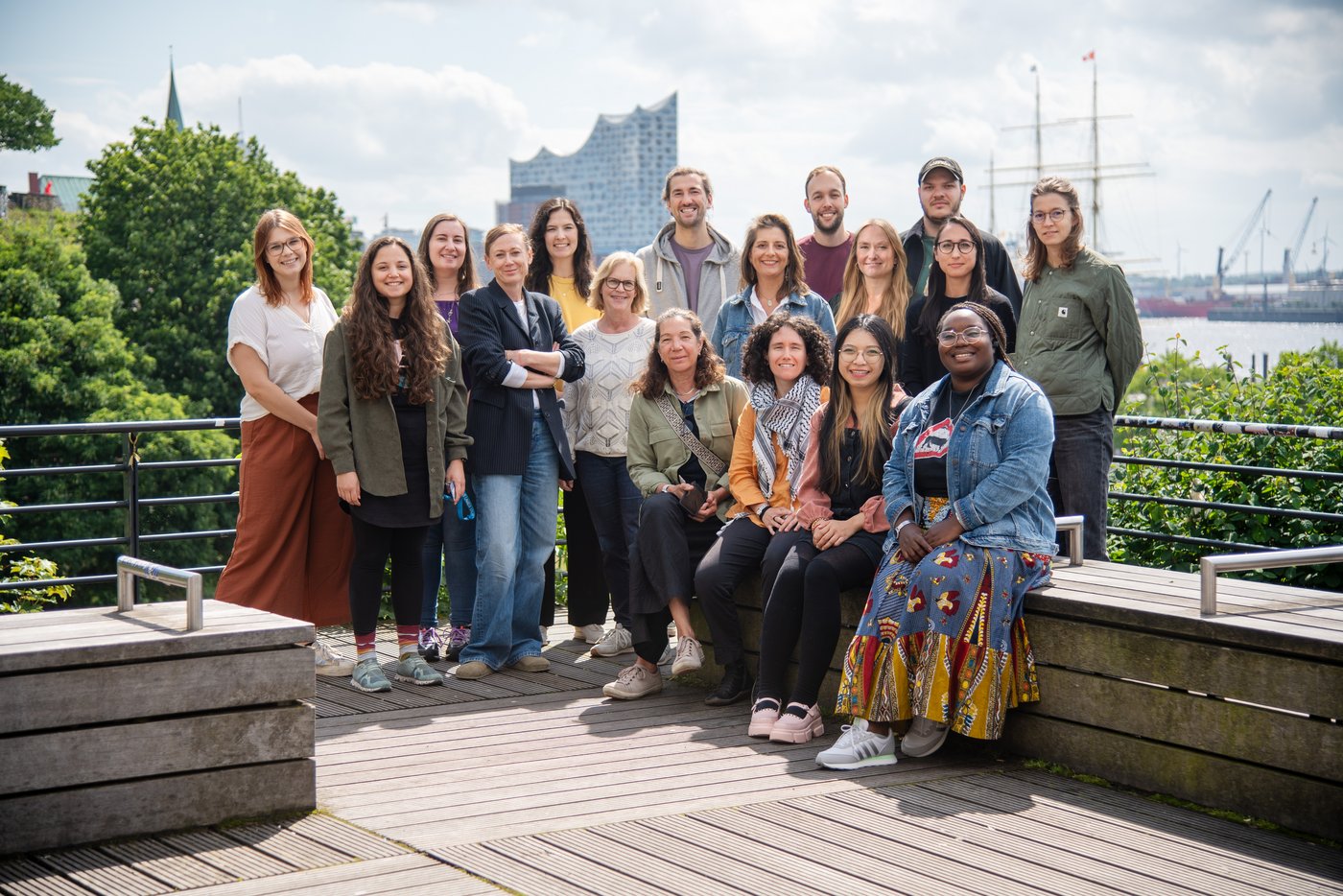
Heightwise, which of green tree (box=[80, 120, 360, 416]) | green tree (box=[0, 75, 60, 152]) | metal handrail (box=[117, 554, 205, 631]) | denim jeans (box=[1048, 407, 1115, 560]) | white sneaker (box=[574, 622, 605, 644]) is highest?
green tree (box=[0, 75, 60, 152])

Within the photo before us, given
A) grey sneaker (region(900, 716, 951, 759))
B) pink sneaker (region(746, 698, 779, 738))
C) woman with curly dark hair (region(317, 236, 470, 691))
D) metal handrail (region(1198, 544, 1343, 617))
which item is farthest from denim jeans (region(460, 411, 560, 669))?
metal handrail (region(1198, 544, 1343, 617))

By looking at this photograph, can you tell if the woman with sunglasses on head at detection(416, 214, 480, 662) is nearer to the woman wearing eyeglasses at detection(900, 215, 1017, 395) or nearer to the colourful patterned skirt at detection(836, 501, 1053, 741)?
the woman wearing eyeglasses at detection(900, 215, 1017, 395)

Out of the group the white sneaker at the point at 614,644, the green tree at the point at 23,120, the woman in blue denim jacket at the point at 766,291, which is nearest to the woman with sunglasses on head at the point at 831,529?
the woman in blue denim jacket at the point at 766,291

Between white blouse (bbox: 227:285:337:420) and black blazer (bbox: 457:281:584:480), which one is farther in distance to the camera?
black blazer (bbox: 457:281:584:480)

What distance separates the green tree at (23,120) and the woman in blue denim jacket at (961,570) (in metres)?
46.3

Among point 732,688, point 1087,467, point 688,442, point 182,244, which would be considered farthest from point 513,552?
point 182,244

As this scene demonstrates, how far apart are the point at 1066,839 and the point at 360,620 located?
2945 millimetres

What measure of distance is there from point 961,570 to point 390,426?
2268mm

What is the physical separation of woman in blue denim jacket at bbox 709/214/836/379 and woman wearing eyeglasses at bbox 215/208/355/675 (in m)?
1.70

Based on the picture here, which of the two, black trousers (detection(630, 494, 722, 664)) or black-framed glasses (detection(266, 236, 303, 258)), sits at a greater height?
black-framed glasses (detection(266, 236, 303, 258))

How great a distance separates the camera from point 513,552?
19.2 ft

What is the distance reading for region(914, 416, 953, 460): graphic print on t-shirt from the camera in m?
4.68

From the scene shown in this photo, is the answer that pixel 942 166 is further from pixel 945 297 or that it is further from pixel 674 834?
pixel 674 834

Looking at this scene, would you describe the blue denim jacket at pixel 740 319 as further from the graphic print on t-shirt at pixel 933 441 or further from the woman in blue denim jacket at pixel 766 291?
the graphic print on t-shirt at pixel 933 441
